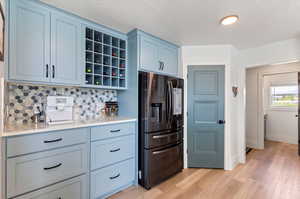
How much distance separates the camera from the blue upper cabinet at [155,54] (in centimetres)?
225

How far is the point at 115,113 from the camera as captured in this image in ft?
8.41

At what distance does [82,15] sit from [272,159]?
14.7 ft

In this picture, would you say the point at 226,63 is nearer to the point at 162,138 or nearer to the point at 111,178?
the point at 162,138

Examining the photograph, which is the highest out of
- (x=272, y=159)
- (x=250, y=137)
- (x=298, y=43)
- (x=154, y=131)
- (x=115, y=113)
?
(x=298, y=43)

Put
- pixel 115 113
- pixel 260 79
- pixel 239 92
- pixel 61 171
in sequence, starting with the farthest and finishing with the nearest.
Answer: pixel 260 79 < pixel 239 92 < pixel 115 113 < pixel 61 171

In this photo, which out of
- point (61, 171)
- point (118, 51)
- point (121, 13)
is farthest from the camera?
point (118, 51)

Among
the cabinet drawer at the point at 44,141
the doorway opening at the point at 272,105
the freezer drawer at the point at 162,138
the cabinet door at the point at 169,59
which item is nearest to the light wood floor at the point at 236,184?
the freezer drawer at the point at 162,138

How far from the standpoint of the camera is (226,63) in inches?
108

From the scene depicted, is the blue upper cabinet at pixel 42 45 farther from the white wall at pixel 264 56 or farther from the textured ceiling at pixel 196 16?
the white wall at pixel 264 56

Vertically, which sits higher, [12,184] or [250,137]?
[12,184]

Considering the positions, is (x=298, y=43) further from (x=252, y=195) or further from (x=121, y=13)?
(x=121, y=13)

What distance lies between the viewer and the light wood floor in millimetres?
1992

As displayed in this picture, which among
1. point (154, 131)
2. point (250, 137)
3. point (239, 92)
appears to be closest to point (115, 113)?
point (154, 131)

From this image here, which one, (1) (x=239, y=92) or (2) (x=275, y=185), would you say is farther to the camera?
(1) (x=239, y=92)
